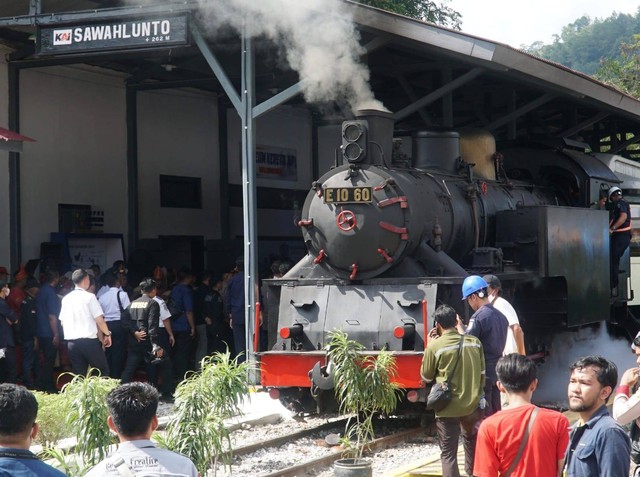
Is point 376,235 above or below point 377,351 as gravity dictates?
above

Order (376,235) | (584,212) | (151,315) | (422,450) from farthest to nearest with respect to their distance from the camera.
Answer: (584,212)
(151,315)
(376,235)
(422,450)

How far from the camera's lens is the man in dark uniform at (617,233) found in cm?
1269

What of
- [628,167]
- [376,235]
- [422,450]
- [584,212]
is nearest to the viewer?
[422,450]

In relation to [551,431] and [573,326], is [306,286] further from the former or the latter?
[551,431]

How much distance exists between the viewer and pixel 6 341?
33.3 ft

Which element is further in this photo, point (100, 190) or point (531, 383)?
point (100, 190)

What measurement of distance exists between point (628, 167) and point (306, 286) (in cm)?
745

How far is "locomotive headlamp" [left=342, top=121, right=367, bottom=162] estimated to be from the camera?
912 cm

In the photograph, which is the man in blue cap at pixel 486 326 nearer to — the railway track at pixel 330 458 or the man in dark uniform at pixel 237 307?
the railway track at pixel 330 458

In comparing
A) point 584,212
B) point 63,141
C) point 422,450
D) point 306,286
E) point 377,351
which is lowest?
point 422,450

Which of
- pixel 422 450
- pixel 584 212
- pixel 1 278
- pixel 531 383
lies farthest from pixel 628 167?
pixel 531 383

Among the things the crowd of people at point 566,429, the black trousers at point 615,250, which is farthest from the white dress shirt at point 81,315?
the black trousers at point 615,250

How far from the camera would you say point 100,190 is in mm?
15727

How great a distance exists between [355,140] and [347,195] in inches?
21.5
